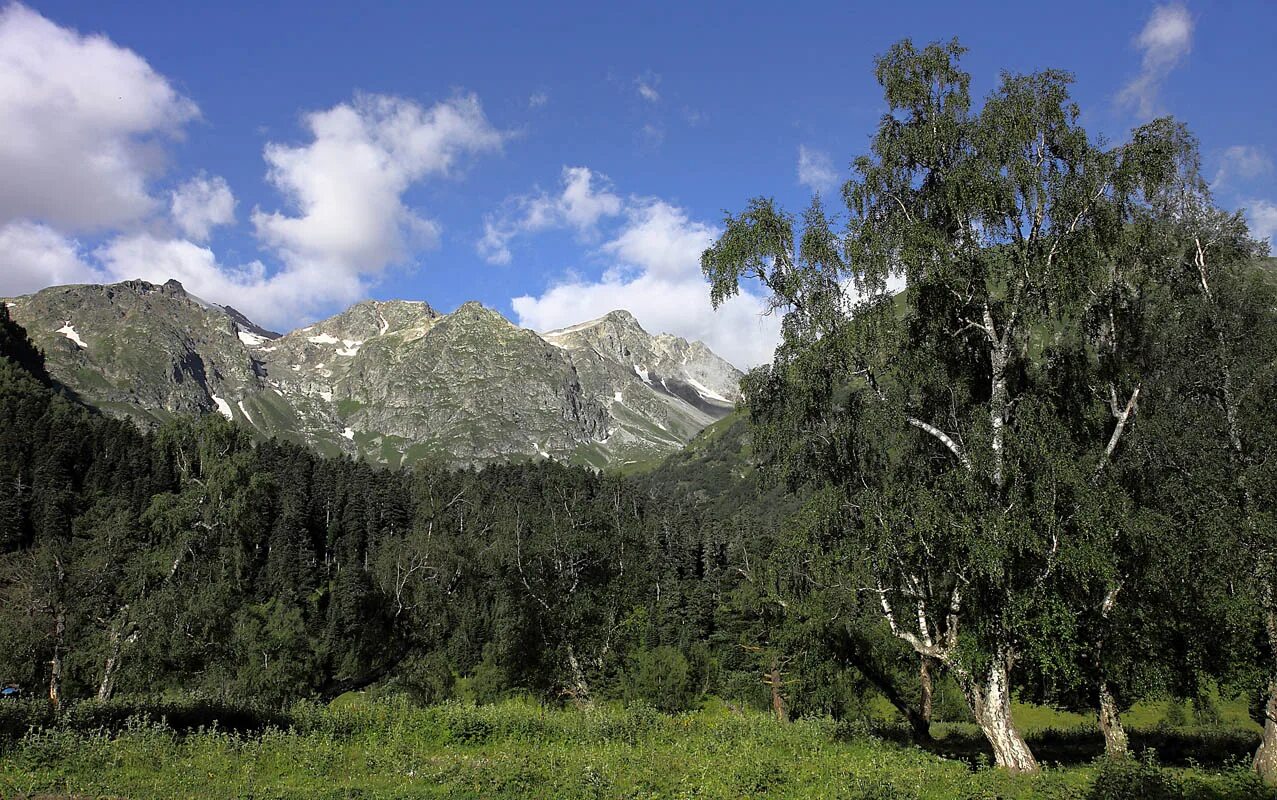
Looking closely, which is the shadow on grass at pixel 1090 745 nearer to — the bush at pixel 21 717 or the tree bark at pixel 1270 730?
the tree bark at pixel 1270 730

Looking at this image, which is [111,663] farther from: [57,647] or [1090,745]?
[1090,745]

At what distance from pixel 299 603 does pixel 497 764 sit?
297 ft

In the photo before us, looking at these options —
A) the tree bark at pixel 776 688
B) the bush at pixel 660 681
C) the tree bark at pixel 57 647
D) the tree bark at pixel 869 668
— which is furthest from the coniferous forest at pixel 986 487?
the bush at pixel 660 681

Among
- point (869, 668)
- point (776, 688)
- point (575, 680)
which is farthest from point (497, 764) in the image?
point (776, 688)

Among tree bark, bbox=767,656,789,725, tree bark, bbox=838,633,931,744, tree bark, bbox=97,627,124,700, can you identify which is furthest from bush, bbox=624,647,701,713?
tree bark, bbox=97,627,124,700

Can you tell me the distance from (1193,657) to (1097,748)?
6914 millimetres

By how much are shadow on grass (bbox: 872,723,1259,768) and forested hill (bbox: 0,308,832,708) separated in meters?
22.8

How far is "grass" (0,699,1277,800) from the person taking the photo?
16.4 meters

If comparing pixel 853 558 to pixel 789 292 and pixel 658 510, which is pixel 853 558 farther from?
pixel 658 510

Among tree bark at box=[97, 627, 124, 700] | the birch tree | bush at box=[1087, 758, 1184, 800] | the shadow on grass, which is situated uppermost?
the birch tree

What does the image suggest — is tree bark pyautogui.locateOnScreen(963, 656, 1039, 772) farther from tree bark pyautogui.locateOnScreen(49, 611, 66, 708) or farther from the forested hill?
tree bark pyautogui.locateOnScreen(49, 611, 66, 708)

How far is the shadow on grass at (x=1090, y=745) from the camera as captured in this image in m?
24.5

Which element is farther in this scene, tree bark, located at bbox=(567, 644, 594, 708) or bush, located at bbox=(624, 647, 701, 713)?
bush, located at bbox=(624, 647, 701, 713)

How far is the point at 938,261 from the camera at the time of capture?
20.9 metres
